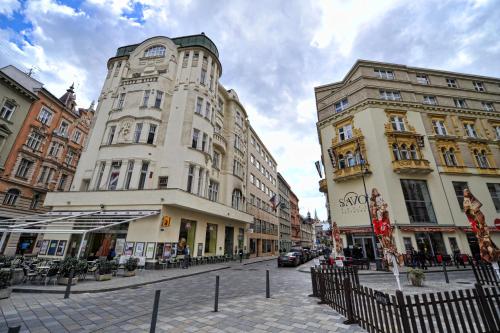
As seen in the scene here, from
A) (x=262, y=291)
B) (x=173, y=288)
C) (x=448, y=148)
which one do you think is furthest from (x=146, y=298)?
(x=448, y=148)

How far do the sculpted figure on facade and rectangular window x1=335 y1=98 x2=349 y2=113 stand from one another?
19744 millimetres

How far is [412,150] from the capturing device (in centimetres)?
2286

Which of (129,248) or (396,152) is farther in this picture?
(396,152)

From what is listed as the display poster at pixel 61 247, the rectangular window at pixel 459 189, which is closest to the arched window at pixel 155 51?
the display poster at pixel 61 247

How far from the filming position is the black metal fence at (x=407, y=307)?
3.80 m

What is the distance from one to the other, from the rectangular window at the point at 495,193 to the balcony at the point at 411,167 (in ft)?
26.4

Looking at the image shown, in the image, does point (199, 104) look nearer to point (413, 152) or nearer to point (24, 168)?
point (24, 168)

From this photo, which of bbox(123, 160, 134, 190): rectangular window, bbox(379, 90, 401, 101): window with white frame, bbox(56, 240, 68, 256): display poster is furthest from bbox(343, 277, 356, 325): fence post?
bbox(379, 90, 401, 101): window with white frame

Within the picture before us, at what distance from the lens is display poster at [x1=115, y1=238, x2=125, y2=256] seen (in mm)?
16994

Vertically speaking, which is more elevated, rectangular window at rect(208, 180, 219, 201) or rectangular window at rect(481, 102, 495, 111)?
rectangular window at rect(481, 102, 495, 111)

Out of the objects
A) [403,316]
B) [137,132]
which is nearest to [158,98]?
[137,132]

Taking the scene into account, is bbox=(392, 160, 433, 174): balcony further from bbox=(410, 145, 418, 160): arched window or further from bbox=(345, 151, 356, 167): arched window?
bbox=(345, 151, 356, 167): arched window

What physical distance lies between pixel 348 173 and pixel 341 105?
9658 mm

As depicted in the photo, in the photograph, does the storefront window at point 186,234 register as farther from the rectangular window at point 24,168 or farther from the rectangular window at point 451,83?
the rectangular window at point 451,83
